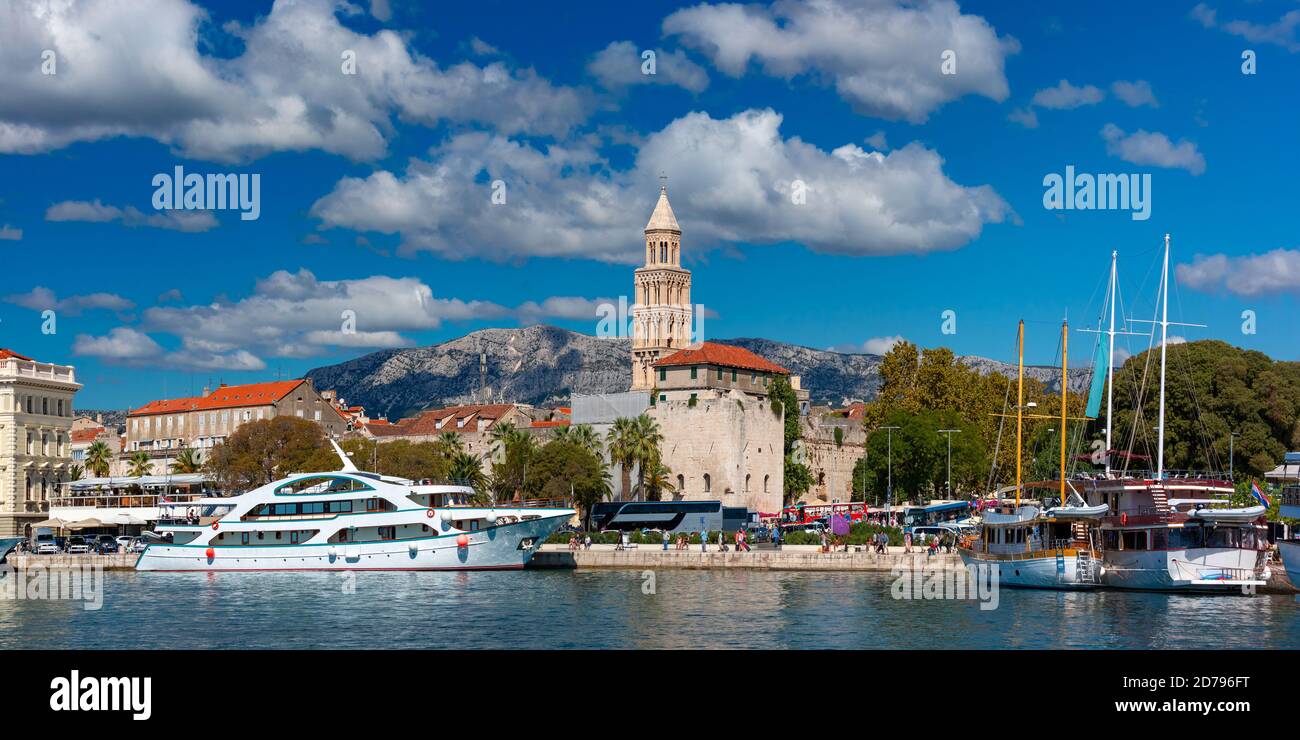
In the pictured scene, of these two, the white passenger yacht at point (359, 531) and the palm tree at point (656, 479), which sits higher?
the palm tree at point (656, 479)

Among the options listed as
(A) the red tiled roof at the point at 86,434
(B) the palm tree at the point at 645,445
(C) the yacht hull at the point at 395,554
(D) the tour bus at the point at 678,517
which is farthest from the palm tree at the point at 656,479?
(A) the red tiled roof at the point at 86,434

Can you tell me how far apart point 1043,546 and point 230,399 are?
3245 inches

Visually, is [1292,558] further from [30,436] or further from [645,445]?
[30,436]

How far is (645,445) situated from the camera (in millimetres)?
81812

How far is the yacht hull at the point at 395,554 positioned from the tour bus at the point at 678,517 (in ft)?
43.7

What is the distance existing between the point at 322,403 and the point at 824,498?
144ft

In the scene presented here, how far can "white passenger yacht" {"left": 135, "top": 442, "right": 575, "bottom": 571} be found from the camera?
58.5m

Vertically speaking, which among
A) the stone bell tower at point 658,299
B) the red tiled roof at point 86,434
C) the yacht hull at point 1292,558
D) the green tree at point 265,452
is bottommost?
the yacht hull at point 1292,558

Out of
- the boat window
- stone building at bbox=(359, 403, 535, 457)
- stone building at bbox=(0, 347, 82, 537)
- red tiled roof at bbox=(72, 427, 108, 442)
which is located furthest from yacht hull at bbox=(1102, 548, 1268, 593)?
red tiled roof at bbox=(72, 427, 108, 442)

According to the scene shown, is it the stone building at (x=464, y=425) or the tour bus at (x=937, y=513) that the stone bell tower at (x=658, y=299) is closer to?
the stone building at (x=464, y=425)

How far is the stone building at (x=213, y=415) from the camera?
111625mm

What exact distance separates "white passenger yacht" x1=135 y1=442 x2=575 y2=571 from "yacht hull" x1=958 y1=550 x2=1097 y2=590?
20.6m

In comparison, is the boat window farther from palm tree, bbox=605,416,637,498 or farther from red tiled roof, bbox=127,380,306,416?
red tiled roof, bbox=127,380,306,416

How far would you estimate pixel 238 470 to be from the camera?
3137 inches
